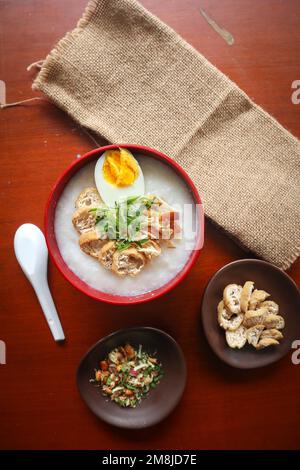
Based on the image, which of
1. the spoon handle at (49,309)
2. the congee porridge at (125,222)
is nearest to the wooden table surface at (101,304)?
the spoon handle at (49,309)

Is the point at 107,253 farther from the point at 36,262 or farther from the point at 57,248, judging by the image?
the point at 36,262

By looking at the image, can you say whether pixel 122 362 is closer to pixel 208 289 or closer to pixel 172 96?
pixel 208 289

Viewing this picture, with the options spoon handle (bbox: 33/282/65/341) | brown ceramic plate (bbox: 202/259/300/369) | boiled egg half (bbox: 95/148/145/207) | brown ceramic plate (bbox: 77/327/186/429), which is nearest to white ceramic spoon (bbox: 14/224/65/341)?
spoon handle (bbox: 33/282/65/341)

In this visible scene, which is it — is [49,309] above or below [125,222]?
below

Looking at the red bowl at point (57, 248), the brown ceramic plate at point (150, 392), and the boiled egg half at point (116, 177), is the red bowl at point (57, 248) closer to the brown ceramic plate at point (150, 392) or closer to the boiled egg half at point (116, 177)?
the boiled egg half at point (116, 177)

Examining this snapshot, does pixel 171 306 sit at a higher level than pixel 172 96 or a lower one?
lower

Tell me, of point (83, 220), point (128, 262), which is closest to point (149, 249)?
point (128, 262)

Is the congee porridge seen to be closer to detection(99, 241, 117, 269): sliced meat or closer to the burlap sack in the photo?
detection(99, 241, 117, 269): sliced meat
